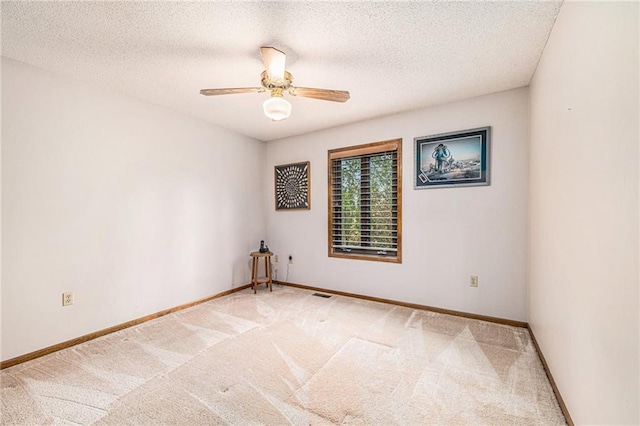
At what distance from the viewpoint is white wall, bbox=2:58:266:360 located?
7.34ft

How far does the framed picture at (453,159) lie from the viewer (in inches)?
118

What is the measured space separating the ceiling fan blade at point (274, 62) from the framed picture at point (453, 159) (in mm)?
1921

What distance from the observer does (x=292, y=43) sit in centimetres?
202

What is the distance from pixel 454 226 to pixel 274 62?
2465mm

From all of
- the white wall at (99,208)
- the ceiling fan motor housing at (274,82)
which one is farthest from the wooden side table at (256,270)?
the ceiling fan motor housing at (274,82)

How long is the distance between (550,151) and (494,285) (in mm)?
1562

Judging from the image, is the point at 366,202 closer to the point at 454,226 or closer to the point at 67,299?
the point at 454,226

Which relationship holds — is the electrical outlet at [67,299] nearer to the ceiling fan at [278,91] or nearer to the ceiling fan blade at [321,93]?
the ceiling fan at [278,91]

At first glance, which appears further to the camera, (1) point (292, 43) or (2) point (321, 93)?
(2) point (321, 93)

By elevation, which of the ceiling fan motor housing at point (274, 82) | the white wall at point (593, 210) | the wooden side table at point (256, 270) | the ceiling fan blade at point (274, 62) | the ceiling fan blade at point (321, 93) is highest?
the ceiling fan blade at point (274, 62)

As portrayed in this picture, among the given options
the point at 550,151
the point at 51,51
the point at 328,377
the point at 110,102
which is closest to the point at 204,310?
the point at 328,377

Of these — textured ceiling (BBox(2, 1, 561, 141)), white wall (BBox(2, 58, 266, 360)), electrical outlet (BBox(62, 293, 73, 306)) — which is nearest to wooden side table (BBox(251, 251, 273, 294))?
white wall (BBox(2, 58, 266, 360))

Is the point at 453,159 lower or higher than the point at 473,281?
higher

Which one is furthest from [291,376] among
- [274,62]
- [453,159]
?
[453,159]
